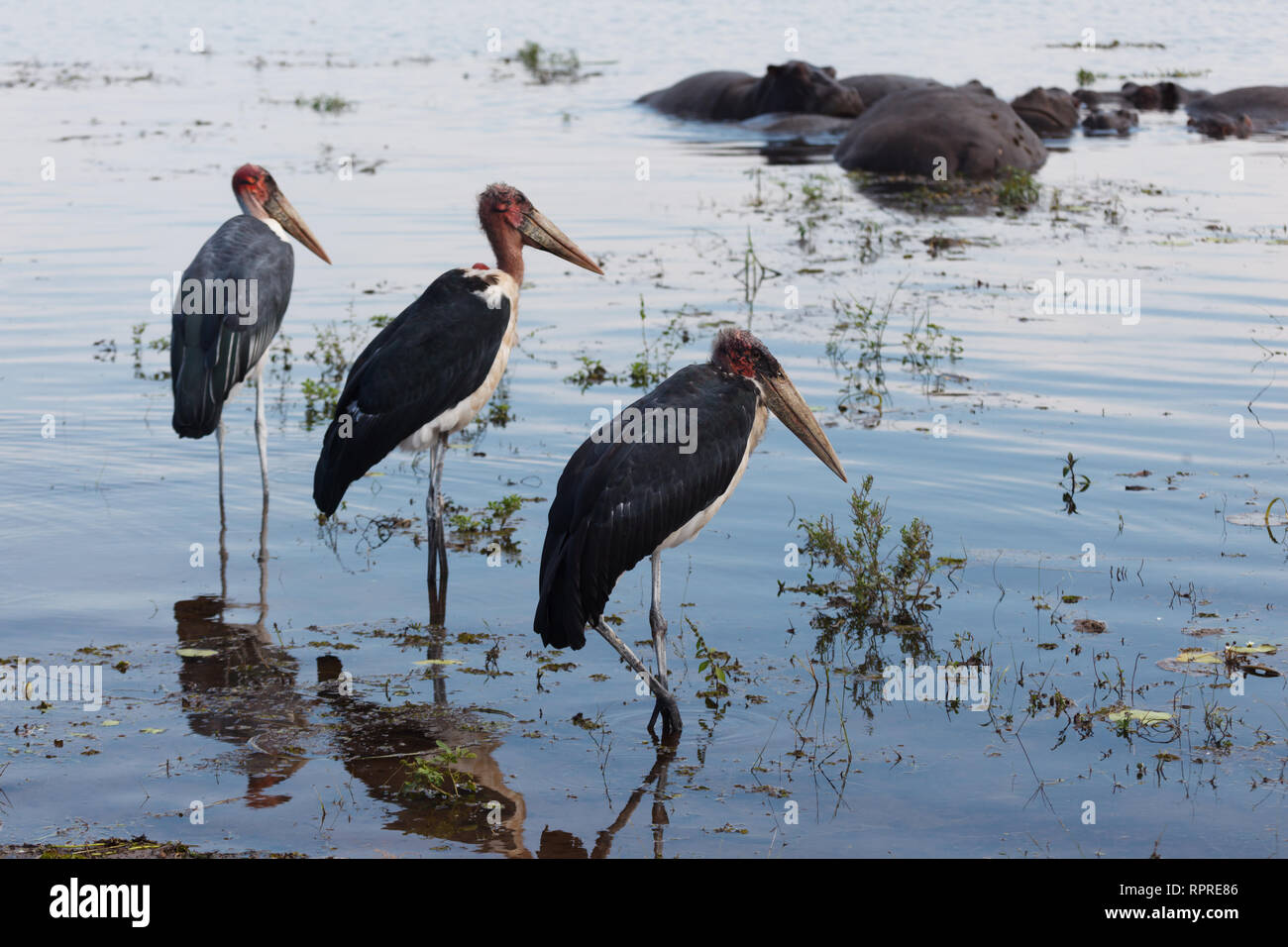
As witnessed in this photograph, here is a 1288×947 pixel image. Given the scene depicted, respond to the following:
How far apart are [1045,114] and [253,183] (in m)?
17.4

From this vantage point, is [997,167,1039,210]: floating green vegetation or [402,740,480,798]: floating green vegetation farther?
[997,167,1039,210]: floating green vegetation

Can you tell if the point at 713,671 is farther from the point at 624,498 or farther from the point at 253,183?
the point at 253,183

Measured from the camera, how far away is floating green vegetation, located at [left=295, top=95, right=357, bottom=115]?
2752 centimetres

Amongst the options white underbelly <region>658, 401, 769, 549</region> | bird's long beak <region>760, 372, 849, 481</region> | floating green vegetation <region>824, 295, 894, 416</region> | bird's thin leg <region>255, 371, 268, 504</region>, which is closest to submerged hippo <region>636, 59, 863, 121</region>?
floating green vegetation <region>824, 295, 894, 416</region>

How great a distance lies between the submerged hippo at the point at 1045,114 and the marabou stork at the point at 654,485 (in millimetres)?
19413

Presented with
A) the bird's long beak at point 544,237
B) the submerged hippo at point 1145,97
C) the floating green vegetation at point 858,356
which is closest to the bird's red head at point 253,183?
the bird's long beak at point 544,237

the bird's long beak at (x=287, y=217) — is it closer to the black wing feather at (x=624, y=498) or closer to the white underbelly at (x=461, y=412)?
the white underbelly at (x=461, y=412)

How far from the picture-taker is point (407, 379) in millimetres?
8148

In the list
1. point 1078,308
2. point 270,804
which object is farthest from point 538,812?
point 1078,308

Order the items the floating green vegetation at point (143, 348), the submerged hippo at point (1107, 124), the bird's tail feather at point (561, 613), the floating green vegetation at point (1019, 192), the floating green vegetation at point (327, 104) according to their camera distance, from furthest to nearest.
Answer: the floating green vegetation at point (327, 104) < the submerged hippo at point (1107, 124) < the floating green vegetation at point (1019, 192) < the floating green vegetation at point (143, 348) < the bird's tail feather at point (561, 613)

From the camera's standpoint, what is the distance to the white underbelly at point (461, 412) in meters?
8.39

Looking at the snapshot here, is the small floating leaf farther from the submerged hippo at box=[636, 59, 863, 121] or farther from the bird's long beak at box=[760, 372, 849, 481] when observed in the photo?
the submerged hippo at box=[636, 59, 863, 121]

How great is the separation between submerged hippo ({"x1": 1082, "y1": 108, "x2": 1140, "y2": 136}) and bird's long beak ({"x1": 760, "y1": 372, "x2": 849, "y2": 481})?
20.2m

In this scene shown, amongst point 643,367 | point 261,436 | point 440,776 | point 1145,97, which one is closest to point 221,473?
point 261,436
